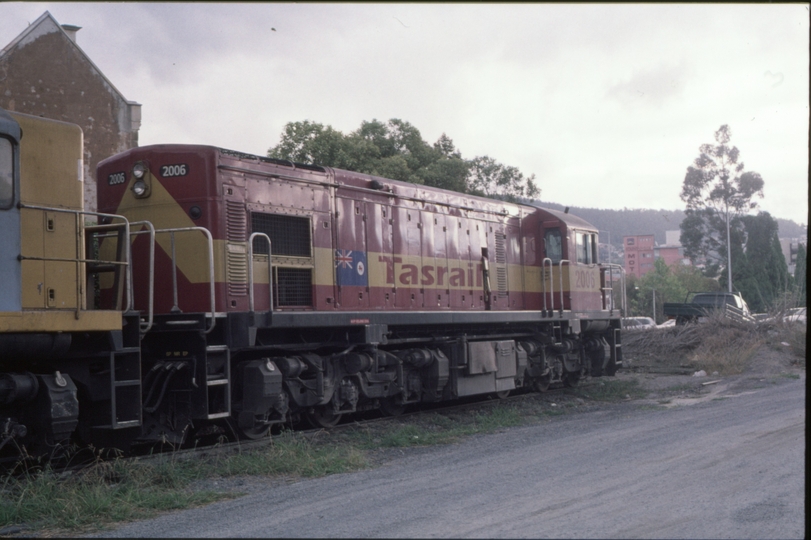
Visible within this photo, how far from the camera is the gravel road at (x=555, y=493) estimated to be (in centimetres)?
550

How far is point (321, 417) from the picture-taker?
11.4 metres

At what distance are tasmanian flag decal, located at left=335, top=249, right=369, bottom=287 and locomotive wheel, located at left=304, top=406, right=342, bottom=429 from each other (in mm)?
A: 1875


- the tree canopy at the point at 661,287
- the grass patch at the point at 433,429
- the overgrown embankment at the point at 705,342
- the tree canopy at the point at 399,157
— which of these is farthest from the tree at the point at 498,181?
the tree canopy at the point at 661,287

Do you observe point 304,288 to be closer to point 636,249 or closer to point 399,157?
point 399,157

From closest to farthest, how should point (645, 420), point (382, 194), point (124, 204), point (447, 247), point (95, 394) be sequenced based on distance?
point (95, 394) → point (124, 204) → point (645, 420) → point (382, 194) → point (447, 247)

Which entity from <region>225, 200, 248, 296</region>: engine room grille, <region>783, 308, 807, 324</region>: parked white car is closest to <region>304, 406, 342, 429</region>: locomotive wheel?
<region>225, 200, 248, 296</region>: engine room grille

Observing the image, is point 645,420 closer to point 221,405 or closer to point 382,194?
point 382,194

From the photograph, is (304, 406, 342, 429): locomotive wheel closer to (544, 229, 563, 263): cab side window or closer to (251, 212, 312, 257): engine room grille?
(251, 212, 312, 257): engine room grille

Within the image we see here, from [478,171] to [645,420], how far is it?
70.1 ft

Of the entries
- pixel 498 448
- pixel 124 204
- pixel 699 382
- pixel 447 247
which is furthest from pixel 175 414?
pixel 699 382

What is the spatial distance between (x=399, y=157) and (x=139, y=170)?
739 inches

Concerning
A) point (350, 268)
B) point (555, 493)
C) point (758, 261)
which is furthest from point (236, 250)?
point (758, 261)

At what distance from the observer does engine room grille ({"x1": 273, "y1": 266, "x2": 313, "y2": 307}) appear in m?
10.6

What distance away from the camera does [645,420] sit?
11547mm
